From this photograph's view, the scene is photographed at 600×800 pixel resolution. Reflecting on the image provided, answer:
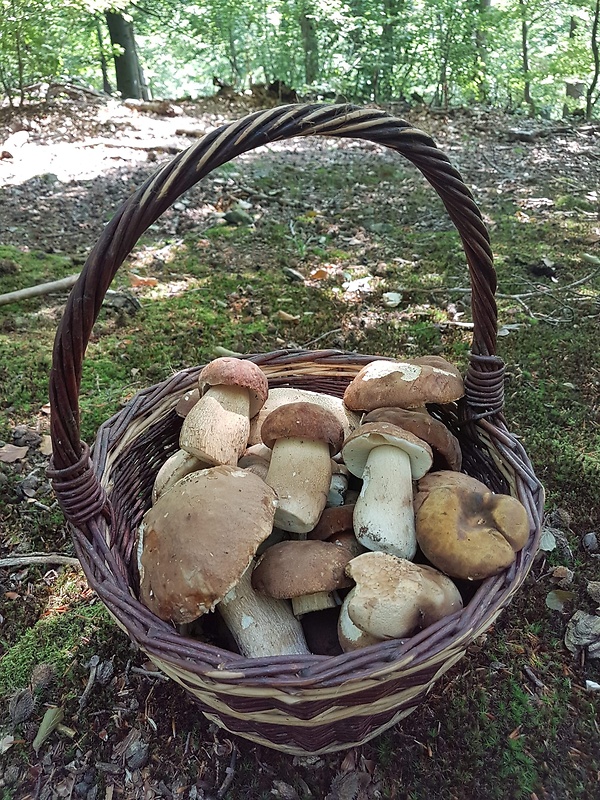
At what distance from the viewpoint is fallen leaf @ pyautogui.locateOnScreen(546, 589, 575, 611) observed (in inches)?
73.3

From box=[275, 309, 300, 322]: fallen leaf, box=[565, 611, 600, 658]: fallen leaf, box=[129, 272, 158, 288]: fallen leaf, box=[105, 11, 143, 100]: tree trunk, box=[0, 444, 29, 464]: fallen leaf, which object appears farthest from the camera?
box=[105, 11, 143, 100]: tree trunk

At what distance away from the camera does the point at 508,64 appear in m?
11.1

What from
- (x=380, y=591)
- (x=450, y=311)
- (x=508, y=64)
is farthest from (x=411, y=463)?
(x=508, y=64)

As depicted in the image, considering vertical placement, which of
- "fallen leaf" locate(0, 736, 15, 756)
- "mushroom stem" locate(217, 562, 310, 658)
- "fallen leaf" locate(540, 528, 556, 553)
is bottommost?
"fallen leaf" locate(0, 736, 15, 756)

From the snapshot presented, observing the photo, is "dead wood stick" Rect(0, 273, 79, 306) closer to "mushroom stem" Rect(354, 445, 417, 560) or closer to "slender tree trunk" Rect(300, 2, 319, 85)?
A: "mushroom stem" Rect(354, 445, 417, 560)

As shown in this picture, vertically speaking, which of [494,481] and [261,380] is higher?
[261,380]

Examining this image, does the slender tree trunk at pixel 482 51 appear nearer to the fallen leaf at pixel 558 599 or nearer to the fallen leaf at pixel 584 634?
the fallen leaf at pixel 558 599

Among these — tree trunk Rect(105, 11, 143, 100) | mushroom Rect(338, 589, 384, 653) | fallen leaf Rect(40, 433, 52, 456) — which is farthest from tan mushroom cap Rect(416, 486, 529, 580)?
tree trunk Rect(105, 11, 143, 100)

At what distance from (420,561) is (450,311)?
7.14 ft

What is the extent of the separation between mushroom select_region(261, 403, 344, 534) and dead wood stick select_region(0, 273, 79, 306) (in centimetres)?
257

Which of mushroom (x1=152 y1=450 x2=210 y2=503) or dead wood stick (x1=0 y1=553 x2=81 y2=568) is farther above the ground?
mushroom (x1=152 y1=450 x2=210 y2=503)

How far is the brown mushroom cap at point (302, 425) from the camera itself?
1.73 meters

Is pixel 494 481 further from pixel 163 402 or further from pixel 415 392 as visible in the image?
pixel 163 402

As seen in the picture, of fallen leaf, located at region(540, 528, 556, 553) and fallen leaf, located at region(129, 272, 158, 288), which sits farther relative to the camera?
fallen leaf, located at region(129, 272, 158, 288)
